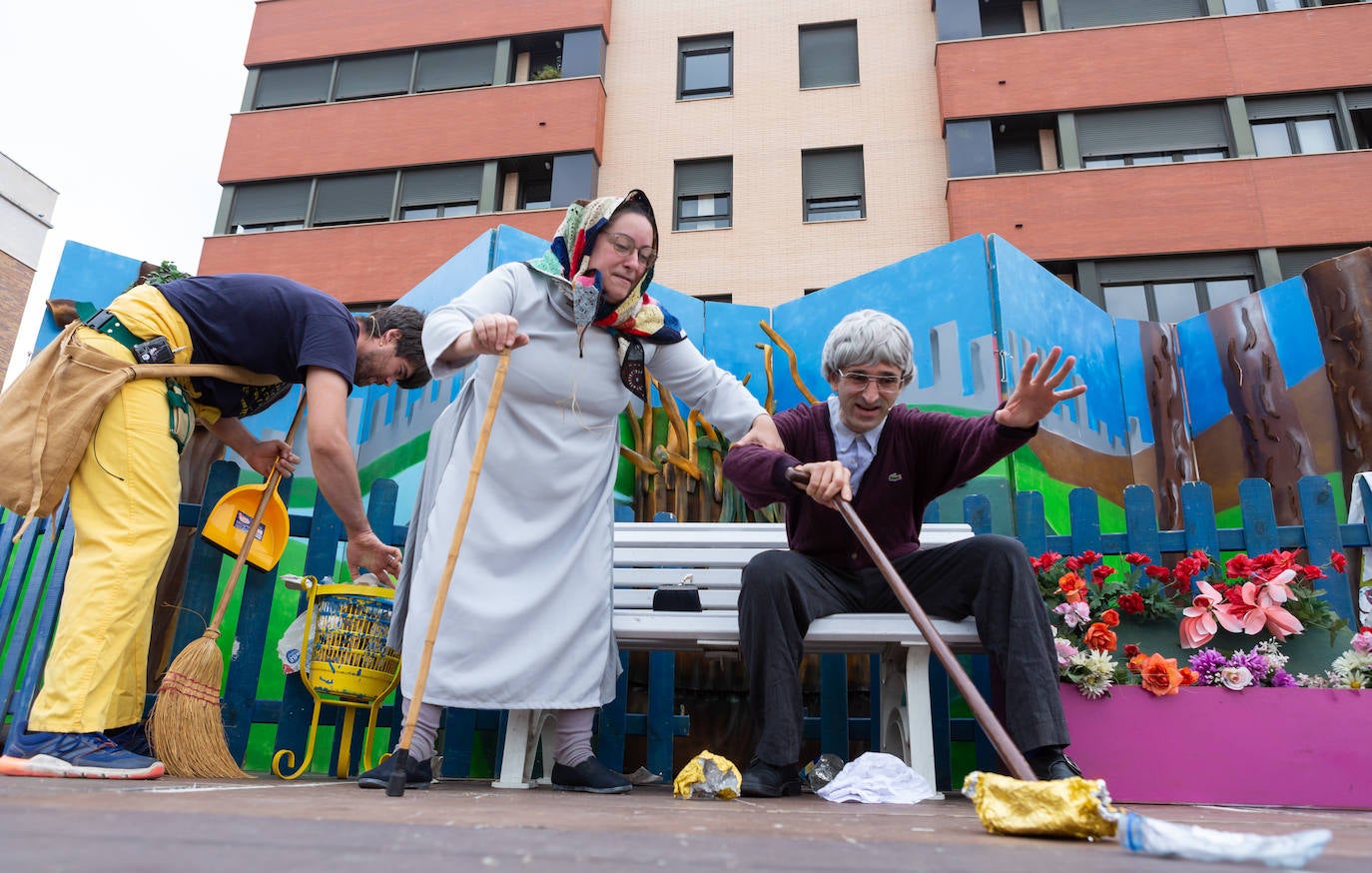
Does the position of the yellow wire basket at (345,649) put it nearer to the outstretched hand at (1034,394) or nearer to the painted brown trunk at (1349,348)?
the outstretched hand at (1034,394)

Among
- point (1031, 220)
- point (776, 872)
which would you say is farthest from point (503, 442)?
point (1031, 220)

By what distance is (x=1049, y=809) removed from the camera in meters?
1.30

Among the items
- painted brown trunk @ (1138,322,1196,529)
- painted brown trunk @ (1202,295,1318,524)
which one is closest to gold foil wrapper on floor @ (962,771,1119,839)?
painted brown trunk @ (1202,295,1318,524)

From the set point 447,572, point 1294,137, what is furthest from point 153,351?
point 1294,137

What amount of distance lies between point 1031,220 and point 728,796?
35.5 ft

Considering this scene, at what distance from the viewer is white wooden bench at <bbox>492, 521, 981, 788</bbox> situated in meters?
2.45

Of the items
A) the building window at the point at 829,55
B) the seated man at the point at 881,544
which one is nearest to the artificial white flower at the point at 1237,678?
the seated man at the point at 881,544

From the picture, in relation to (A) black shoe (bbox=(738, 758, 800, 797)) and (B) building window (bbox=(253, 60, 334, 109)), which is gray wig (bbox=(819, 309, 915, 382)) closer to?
(A) black shoe (bbox=(738, 758, 800, 797))

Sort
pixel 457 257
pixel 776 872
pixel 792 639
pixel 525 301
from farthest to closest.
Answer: pixel 457 257 < pixel 525 301 < pixel 792 639 < pixel 776 872

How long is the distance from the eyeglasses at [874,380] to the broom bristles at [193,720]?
206 cm

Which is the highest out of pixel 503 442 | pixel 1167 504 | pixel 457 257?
pixel 457 257

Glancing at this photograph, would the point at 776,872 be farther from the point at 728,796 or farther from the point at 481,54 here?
the point at 481,54

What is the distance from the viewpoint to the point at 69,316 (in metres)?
4.38

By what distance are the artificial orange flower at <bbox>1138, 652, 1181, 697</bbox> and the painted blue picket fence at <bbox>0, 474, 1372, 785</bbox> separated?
599 millimetres
